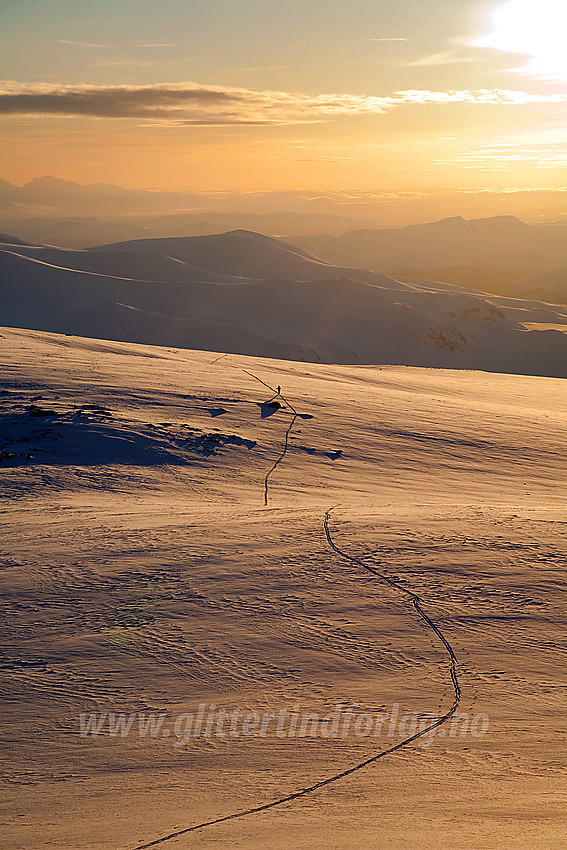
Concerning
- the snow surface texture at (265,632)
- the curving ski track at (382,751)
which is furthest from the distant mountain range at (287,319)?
the curving ski track at (382,751)

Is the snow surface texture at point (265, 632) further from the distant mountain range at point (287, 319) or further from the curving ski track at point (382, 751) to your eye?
the distant mountain range at point (287, 319)

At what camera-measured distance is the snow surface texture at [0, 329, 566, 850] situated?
4.60 meters

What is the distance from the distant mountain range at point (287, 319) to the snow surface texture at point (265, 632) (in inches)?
1678

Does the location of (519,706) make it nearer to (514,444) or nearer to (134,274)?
(514,444)

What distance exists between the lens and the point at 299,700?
582 cm

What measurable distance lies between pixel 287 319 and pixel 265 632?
62.1m

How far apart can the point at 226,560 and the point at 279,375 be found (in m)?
16.0

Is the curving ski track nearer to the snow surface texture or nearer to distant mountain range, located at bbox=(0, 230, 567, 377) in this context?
the snow surface texture

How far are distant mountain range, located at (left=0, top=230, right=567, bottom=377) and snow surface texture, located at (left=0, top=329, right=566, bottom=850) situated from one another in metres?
42.6

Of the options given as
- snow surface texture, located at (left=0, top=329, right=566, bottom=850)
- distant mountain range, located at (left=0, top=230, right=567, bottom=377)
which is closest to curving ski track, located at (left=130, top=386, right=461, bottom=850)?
snow surface texture, located at (left=0, top=329, right=566, bottom=850)

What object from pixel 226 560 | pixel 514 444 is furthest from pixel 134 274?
pixel 226 560

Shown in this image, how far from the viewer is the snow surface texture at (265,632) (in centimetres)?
460

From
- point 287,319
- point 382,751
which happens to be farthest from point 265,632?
point 287,319

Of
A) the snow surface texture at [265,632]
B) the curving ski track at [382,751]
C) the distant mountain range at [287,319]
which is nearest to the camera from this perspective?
the curving ski track at [382,751]
